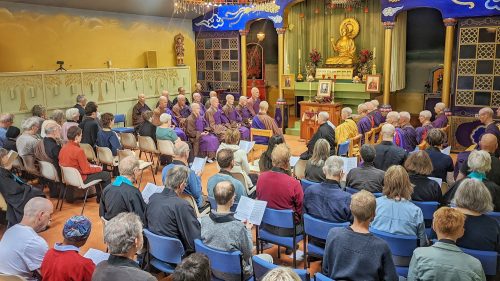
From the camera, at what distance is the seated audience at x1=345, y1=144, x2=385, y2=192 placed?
4.41m

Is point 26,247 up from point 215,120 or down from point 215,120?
down

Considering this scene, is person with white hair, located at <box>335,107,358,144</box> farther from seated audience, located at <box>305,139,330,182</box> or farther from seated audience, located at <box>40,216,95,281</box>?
seated audience, located at <box>40,216,95,281</box>

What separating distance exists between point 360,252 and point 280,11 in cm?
985

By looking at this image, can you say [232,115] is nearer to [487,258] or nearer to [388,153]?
[388,153]

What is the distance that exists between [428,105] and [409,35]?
2065 mm

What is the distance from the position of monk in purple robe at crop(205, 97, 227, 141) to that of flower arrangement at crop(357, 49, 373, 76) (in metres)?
4.58

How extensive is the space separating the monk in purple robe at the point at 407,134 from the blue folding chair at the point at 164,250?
15.6ft

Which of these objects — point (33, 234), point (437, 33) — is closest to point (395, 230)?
point (33, 234)

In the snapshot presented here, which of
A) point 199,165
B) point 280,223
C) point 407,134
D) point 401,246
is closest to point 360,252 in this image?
point 401,246

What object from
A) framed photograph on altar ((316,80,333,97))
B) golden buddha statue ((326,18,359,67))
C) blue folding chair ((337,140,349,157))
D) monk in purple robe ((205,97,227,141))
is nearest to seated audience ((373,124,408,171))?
blue folding chair ((337,140,349,157))

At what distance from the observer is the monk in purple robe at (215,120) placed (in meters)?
9.36

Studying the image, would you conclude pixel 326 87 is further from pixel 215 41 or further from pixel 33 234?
pixel 33 234

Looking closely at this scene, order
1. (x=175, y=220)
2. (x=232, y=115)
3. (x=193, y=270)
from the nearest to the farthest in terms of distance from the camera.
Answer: (x=193, y=270) < (x=175, y=220) < (x=232, y=115)

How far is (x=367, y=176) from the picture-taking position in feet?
14.6
